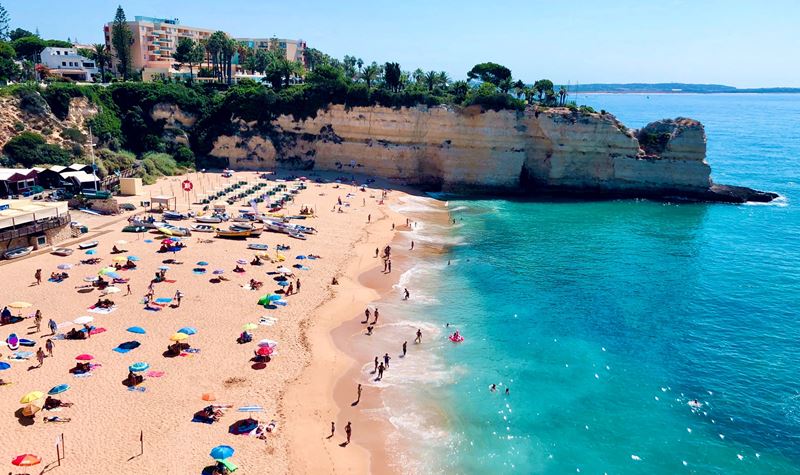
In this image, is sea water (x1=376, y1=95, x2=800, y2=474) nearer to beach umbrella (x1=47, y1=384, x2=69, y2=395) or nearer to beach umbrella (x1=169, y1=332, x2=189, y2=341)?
beach umbrella (x1=169, y1=332, x2=189, y2=341)

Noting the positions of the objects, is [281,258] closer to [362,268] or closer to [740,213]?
[362,268]

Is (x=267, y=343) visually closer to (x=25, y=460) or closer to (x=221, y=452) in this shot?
(x=221, y=452)

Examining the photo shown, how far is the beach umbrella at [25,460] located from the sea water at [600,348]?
12784 mm

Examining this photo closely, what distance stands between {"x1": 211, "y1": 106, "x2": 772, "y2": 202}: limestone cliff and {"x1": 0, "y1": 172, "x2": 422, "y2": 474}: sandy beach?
93.8ft

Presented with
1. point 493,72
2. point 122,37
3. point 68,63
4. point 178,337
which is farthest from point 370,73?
point 178,337

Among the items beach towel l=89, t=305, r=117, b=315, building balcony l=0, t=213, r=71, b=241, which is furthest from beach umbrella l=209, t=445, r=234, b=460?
building balcony l=0, t=213, r=71, b=241

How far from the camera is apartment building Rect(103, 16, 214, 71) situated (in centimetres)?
9781

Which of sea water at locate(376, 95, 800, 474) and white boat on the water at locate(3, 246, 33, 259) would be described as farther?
white boat on the water at locate(3, 246, 33, 259)

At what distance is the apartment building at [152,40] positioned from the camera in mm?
97812

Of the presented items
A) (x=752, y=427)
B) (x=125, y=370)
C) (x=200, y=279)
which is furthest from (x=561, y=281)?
(x=125, y=370)

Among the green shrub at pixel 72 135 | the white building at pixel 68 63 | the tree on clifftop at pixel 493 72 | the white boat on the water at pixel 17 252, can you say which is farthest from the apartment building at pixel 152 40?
the white boat on the water at pixel 17 252

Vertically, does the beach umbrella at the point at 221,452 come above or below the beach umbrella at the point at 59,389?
below

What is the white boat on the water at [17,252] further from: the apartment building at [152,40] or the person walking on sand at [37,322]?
the apartment building at [152,40]

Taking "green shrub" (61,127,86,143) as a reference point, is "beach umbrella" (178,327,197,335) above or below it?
below
